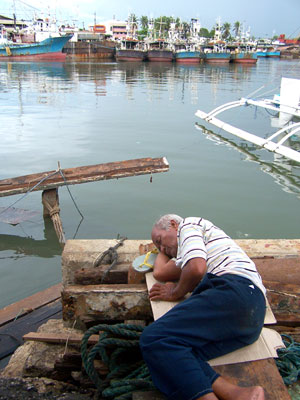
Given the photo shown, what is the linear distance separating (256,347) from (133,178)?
771 cm

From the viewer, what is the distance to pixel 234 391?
2.28m

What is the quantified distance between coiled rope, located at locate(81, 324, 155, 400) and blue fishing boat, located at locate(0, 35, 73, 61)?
66.0 metres

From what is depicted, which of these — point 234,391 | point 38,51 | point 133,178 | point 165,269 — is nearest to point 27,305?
point 165,269

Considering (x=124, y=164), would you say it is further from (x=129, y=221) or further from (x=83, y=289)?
(x=83, y=289)

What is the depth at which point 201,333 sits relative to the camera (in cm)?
248

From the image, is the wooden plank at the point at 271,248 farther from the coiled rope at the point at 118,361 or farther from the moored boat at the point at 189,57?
the moored boat at the point at 189,57

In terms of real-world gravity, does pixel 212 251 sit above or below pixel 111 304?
above

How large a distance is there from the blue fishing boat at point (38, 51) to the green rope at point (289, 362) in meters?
66.4

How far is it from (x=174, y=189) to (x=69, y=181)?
3337 mm

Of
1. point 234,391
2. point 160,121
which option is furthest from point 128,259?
point 160,121

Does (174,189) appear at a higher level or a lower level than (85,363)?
lower

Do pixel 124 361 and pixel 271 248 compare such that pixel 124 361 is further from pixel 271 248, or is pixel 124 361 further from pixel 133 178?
pixel 133 178

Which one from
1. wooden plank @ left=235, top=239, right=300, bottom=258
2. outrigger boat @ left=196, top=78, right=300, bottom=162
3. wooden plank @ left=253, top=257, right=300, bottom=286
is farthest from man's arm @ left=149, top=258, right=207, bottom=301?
outrigger boat @ left=196, top=78, right=300, bottom=162

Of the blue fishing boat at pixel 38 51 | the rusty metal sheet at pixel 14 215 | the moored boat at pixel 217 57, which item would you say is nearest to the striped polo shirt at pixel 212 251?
the rusty metal sheet at pixel 14 215
